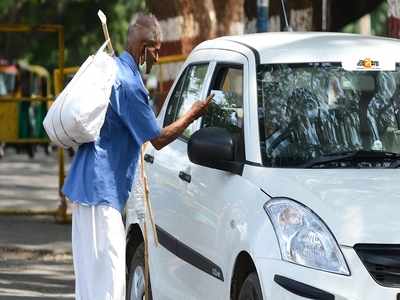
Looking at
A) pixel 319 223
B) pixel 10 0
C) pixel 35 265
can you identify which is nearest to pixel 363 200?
pixel 319 223

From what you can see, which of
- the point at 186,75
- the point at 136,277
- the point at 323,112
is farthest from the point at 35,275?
the point at 323,112

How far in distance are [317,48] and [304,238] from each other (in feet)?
5.07

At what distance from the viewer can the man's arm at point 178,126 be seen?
6855mm

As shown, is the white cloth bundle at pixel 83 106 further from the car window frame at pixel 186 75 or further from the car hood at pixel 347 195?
the car window frame at pixel 186 75

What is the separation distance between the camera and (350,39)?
7445 millimetres

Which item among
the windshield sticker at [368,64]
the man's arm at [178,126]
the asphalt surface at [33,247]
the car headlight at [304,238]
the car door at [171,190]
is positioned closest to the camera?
the car headlight at [304,238]

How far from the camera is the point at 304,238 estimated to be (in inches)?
233

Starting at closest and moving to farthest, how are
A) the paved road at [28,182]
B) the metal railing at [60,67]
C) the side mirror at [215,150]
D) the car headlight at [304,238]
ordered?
1. the car headlight at [304,238]
2. the side mirror at [215,150]
3. the metal railing at [60,67]
4. the paved road at [28,182]

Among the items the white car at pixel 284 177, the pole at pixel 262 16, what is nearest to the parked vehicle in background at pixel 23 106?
the pole at pixel 262 16

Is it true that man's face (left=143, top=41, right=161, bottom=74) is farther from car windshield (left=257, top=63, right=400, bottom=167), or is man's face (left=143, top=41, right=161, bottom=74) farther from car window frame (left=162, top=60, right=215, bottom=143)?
car window frame (left=162, top=60, right=215, bottom=143)

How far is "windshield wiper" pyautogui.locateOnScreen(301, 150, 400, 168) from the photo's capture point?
6.57 m

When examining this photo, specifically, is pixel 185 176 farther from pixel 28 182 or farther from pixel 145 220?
pixel 28 182

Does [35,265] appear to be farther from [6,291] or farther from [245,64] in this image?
[245,64]

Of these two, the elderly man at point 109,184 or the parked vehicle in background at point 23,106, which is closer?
the elderly man at point 109,184
